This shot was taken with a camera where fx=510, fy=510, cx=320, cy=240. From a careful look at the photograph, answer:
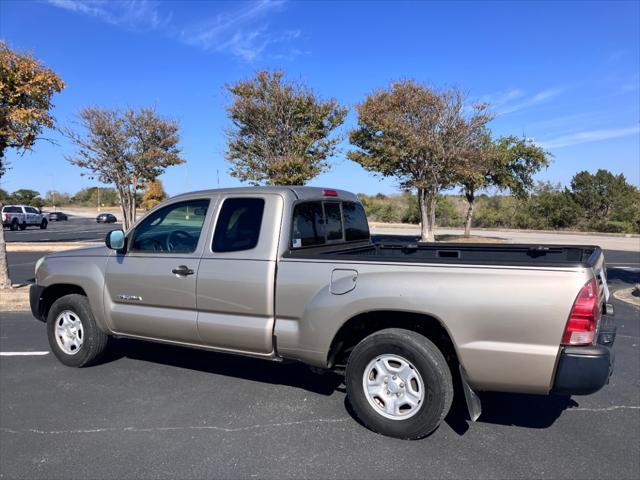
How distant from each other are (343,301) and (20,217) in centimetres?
4204

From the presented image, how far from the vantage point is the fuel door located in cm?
371

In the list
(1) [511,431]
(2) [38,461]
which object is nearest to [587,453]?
(1) [511,431]

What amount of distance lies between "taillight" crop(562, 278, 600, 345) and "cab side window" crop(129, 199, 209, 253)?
9.96 feet

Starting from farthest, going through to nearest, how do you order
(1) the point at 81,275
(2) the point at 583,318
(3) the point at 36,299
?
(3) the point at 36,299
(1) the point at 81,275
(2) the point at 583,318

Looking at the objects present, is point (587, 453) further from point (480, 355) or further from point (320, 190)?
point (320, 190)

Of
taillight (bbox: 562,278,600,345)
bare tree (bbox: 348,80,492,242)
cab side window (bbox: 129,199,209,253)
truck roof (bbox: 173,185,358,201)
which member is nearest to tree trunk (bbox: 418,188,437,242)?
bare tree (bbox: 348,80,492,242)

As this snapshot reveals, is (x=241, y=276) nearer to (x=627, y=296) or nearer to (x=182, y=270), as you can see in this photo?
(x=182, y=270)

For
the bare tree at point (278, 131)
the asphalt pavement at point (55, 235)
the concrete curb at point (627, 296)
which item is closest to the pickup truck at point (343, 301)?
the concrete curb at point (627, 296)

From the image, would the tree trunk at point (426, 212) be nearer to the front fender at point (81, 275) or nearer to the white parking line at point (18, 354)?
the white parking line at point (18, 354)

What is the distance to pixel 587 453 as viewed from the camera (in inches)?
137

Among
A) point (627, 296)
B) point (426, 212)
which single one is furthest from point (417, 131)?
point (627, 296)

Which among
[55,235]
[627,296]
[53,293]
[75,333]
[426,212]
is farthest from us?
[55,235]

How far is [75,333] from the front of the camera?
5.26 m

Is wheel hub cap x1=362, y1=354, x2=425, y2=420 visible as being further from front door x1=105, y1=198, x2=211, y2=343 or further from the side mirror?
the side mirror
